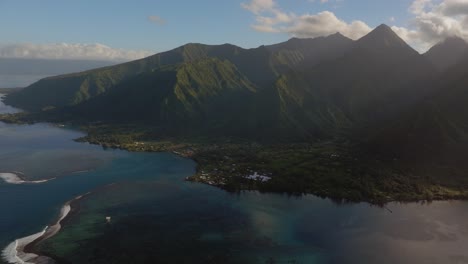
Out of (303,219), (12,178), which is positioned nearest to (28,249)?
(12,178)

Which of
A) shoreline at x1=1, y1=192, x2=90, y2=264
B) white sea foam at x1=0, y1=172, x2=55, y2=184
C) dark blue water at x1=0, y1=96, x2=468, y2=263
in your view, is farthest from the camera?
white sea foam at x1=0, y1=172, x2=55, y2=184

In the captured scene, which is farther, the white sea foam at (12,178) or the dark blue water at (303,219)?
the white sea foam at (12,178)

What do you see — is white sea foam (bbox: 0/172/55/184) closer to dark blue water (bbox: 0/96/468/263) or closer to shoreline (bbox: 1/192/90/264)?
dark blue water (bbox: 0/96/468/263)

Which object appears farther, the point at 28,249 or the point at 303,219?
the point at 303,219

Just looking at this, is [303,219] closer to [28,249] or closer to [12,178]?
[28,249]

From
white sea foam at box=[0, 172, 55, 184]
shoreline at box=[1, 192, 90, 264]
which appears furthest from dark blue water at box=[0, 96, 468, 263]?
white sea foam at box=[0, 172, 55, 184]

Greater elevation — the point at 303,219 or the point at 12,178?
the point at 303,219

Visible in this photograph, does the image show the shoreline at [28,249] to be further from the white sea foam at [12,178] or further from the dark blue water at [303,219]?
the white sea foam at [12,178]

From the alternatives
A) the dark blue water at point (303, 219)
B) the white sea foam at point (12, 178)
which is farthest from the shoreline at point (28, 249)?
the white sea foam at point (12, 178)

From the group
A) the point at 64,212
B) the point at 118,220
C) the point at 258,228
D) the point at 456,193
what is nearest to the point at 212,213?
the point at 258,228
